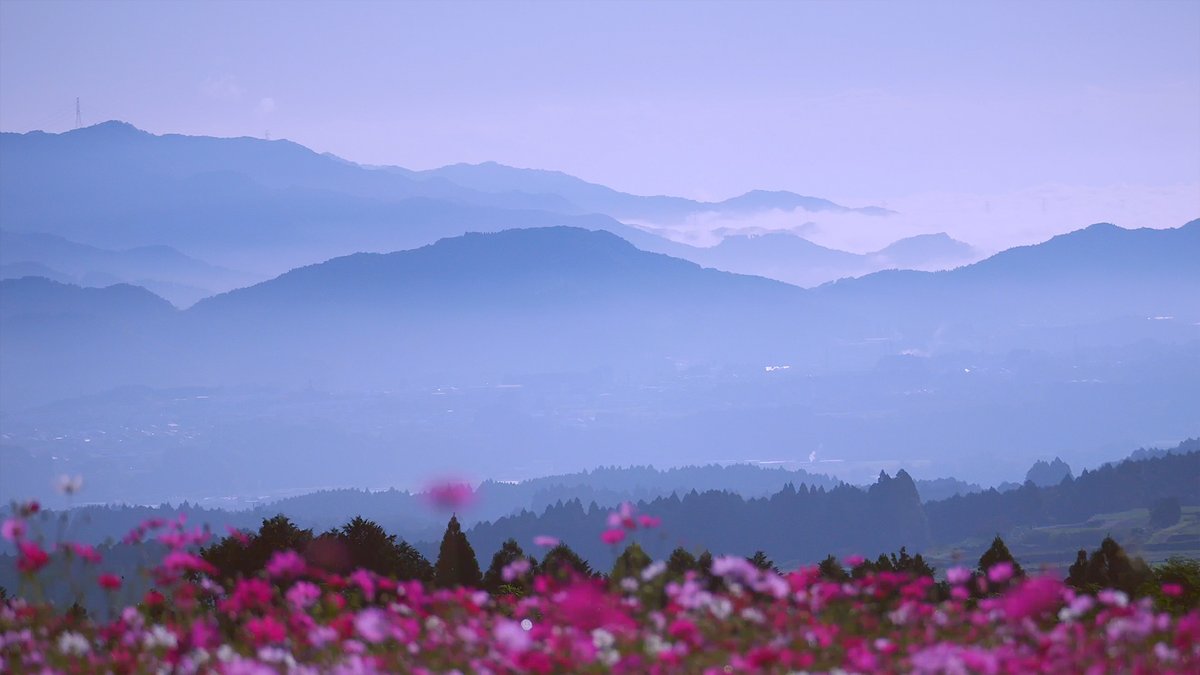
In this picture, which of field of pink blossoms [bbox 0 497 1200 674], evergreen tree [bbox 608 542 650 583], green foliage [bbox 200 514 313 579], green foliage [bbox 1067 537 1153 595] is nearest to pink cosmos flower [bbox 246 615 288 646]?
field of pink blossoms [bbox 0 497 1200 674]

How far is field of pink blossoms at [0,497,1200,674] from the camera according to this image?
364 inches

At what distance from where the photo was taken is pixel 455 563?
2636 cm

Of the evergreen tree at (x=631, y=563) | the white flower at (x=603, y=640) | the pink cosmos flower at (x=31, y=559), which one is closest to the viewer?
the white flower at (x=603, y=640)

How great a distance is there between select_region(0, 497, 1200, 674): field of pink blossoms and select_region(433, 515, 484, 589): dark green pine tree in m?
12.8

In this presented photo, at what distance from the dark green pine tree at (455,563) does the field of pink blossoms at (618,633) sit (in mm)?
12816

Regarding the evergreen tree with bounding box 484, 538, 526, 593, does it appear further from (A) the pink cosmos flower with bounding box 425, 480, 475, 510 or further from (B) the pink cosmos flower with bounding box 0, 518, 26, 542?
(B) the pink cosmos flower with bounding box 0, 518, 26, 542

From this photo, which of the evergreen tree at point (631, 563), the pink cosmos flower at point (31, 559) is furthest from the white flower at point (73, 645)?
the evergreen tree at point (631, 563)

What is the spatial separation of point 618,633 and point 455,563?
1688 cm

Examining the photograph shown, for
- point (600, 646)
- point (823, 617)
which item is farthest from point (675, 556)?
point (600, 646)

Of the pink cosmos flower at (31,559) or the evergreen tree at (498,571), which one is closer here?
the pink cosmos flower at (31,559)

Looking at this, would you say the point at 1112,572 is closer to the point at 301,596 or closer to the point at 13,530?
the point at 301,596

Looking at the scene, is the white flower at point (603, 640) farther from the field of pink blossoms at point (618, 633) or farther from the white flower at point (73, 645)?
the white flower at point (73, 645)

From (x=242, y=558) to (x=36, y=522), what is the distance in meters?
16.3

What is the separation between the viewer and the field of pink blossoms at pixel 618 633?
9242mm
